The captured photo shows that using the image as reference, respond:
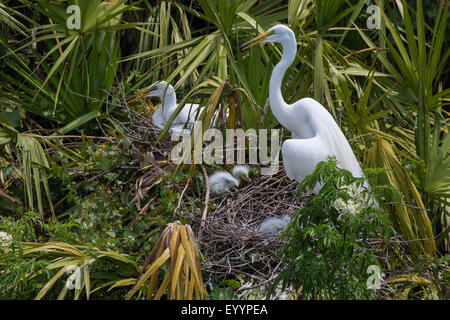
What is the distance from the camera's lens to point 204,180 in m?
3.72

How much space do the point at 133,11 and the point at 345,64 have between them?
6.82 ft

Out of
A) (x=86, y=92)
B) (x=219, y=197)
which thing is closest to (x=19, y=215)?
(x=86, y=92)

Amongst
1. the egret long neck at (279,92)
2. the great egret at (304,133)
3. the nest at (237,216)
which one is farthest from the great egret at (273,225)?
the egret long neck at (279,92)

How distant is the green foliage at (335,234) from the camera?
2.35 m

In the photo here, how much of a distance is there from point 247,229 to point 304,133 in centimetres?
58

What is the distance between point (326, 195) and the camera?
2389mm

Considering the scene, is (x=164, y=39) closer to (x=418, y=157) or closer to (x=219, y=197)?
(x=219, y=197)

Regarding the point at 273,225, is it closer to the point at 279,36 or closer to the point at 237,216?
the point at 237,216

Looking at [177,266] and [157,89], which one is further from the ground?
[157,89]

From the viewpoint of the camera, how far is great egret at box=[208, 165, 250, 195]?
141 inches

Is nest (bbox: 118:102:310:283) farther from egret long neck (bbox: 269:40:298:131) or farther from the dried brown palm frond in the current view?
the dried brown palm frond

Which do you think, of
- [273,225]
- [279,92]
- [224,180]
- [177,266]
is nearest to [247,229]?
[273,225]

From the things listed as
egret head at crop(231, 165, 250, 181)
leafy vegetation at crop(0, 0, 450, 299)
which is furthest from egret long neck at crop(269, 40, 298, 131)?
egret head at crop(231, 165, 250, 181)

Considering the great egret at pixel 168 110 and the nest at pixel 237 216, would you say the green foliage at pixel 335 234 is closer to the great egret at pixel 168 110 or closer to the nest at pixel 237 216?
the nest at pixel 237 216
